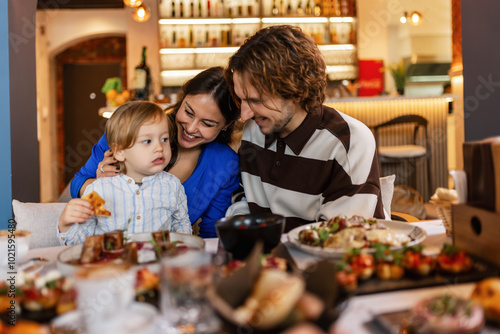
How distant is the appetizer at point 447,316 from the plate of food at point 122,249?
0.50m

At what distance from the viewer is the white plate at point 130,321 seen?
1.99 feet

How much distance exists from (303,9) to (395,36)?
3.05 metres

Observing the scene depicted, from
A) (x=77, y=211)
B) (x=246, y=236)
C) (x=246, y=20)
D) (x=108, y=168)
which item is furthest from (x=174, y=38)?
(x=246, y=236)

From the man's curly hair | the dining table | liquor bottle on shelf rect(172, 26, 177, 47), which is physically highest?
liquor bottle on shelf rect(172, 26, 177, 47)

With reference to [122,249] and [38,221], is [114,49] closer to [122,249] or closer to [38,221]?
[38,221]

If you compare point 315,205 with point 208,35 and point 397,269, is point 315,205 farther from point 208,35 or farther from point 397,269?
point 208,35

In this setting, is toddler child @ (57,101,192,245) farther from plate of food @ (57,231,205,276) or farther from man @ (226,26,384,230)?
plate of food @ (57,231,205,276)

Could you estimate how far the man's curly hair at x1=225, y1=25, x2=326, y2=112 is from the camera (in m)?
1.70

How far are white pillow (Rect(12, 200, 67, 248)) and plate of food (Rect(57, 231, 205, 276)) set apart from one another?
61cm

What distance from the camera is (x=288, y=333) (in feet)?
1.79

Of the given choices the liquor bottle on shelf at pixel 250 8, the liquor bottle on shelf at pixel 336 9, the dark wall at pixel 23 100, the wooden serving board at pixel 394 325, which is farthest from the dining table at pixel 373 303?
the liquor bottle on shelf at pixel 336 9

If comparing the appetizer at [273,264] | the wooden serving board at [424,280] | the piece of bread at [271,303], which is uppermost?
the piece of bread at [271,303]

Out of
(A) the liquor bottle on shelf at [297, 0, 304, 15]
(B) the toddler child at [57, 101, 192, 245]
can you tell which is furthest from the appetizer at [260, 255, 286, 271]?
(A) the liquor bottle on shelf at [297, 0, 304, 15]

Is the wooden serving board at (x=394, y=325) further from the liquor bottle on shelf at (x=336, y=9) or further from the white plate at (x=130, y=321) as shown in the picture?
the liquor bottle on shelf at (x=336, y=9)
